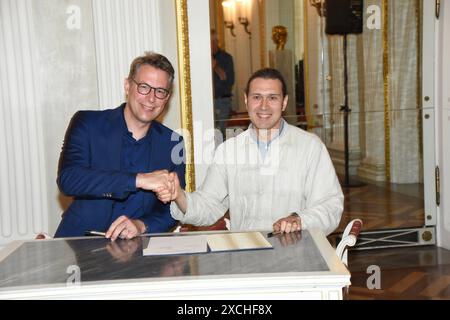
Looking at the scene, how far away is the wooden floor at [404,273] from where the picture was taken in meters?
4.11

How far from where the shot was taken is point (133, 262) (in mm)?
2033

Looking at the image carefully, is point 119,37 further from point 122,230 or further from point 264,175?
point 122,230

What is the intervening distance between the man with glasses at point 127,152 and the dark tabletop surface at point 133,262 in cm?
52

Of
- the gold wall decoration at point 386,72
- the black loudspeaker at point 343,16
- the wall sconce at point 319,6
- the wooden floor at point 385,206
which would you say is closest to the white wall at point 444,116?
→ the wooden floor at point 385,206

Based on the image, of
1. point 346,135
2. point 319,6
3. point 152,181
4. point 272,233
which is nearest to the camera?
point 272,233

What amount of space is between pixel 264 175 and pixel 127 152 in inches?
26.6

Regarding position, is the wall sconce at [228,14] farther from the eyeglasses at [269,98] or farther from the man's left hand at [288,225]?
the man's left hand at [288,225]

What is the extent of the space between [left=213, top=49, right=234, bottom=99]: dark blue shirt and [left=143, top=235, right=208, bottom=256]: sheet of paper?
2.48m

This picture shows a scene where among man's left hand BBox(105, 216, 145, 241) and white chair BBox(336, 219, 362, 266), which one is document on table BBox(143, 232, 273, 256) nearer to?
man's left hand BBox(105, 216, 145, 241)

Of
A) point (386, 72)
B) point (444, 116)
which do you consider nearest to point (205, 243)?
point (444, 116)

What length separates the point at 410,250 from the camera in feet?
17.4
